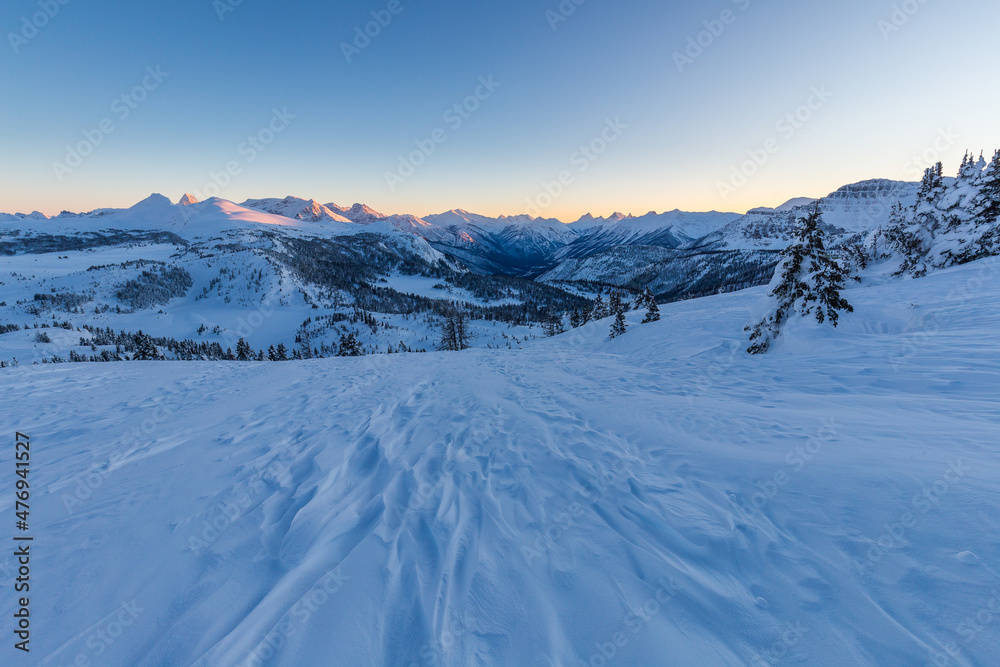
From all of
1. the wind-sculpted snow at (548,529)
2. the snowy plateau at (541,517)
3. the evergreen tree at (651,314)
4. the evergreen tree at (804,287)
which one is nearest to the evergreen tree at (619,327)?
the evergreen tree at (651,314)

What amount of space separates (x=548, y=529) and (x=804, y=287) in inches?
589

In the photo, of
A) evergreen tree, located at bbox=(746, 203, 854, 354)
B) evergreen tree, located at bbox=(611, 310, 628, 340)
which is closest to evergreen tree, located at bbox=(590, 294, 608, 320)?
evergreen tree, located at bbox=(611, 310, 628, 340)

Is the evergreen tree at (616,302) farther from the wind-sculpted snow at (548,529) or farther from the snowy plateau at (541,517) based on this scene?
the wind-sculpted snow at (548,529)

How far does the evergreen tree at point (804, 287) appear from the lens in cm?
1184

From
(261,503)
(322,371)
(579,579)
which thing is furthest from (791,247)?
(322,371)

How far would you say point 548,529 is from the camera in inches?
146

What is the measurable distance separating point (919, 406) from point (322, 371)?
668 inches

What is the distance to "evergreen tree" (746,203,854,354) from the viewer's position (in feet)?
38.9

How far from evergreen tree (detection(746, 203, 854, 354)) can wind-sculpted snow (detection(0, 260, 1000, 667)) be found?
4076mm

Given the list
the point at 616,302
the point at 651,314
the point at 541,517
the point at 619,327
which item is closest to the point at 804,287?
the point at 541,517

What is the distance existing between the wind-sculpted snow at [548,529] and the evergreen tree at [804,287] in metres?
4.08

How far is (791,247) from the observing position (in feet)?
46.0

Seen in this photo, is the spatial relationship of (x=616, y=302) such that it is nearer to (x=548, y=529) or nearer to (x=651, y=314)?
(x=651, y=314)

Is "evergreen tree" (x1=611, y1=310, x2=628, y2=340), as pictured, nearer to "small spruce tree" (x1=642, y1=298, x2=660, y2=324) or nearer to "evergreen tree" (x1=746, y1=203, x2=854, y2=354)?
"small spruce tree" (x1=642, y1=298, x2=660, y2=324)
